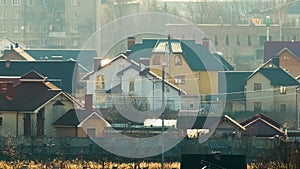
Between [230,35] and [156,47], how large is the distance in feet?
41.6

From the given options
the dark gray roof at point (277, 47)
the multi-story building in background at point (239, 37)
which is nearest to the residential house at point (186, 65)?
the dark gray roof at point (277, 47)

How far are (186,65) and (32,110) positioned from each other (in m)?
10.3

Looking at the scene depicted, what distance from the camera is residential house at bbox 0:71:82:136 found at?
26609mm

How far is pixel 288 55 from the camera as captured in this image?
128ft

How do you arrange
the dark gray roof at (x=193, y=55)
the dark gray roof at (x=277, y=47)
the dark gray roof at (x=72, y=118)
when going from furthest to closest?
the dark gray roof at (x=277, y=47) → the dark gray roof at (x=193, y=55) → the dark gray roof at (x=72, y=118)

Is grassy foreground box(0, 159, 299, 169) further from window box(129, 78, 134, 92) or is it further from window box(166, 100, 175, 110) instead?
window box(129, 78, 134, 92)

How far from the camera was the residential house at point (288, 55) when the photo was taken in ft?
126

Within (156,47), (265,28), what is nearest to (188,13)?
(265,28)

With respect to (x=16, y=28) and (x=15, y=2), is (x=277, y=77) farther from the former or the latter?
(x=15, y=2)

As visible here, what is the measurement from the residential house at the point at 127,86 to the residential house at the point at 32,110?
3.93 metres

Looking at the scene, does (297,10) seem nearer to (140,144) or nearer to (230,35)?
(230,35)

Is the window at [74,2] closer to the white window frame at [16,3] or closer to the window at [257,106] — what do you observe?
the white window frame at [16,3]

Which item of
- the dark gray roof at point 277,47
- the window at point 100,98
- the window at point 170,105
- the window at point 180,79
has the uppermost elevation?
the dark gray roof at point 277,47

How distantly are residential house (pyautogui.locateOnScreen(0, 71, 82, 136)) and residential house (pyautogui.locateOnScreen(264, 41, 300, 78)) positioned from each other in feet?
34.3
